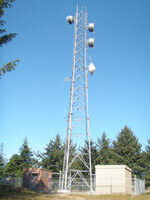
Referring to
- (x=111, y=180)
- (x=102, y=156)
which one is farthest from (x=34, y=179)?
(x=102, y=156)

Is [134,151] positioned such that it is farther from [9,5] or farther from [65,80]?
[9,5]

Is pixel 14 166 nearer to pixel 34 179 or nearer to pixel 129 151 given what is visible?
pixel 129 151

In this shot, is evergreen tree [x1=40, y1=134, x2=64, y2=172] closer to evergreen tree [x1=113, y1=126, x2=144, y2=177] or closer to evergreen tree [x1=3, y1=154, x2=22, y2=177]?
evergreen tree [x1=3, y1=154, x2=22, y2=177]

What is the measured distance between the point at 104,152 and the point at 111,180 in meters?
19.5

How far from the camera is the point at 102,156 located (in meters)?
39.8

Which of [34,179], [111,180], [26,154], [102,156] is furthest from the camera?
[26,154]

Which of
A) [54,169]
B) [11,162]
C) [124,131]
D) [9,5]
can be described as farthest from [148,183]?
[9,5]

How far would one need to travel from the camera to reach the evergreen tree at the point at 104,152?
38.8 meters

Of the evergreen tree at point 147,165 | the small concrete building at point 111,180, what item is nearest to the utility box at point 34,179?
the small concrete building at point 111,180

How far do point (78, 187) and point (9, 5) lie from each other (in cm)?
1925

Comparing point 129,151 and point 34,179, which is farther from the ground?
point 129,151

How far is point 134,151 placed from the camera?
1624 inches

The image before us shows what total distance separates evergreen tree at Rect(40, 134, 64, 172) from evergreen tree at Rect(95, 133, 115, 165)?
7.72m

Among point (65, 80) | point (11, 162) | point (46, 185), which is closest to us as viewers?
point (65, 80)
